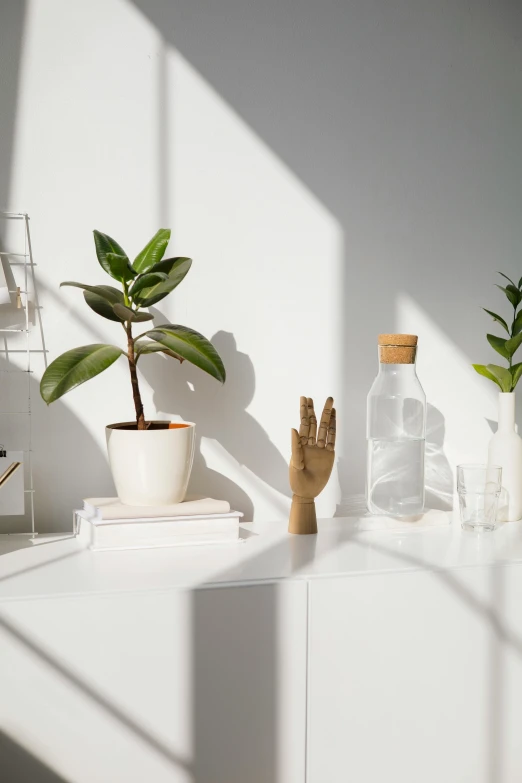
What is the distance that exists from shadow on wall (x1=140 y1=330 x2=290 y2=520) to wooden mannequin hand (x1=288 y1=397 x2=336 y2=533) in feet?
0.63

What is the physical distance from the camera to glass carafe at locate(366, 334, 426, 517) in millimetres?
1758

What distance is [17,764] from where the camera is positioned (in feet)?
3.96

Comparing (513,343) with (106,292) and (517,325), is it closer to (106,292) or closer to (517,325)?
(517,325)

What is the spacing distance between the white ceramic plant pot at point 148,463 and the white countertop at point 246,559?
0.37 feet

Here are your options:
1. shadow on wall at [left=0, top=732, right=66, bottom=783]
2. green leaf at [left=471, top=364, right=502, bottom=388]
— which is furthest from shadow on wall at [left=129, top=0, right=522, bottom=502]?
shadow on wall at [left=0, top=732, right=66, bottom=783]

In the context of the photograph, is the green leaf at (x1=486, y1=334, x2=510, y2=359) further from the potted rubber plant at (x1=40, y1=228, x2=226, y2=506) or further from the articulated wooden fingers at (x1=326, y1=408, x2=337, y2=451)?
the potted rubber plant at (x1=40, y1=228, x2=226, y2=506)

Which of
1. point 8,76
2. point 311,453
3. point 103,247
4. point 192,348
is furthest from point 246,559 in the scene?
point 8,76

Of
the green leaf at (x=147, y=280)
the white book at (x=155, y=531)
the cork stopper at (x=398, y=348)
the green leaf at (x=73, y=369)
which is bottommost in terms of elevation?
the white book at (x=155, y=531)

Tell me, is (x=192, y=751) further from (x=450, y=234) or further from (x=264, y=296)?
(x=450, y=234)

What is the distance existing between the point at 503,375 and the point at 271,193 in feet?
→ 2.37

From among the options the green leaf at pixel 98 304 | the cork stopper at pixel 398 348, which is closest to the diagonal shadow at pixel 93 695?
the green leaf at pixel 98 304

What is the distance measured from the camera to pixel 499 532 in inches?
68.1

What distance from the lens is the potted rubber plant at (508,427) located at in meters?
1.84

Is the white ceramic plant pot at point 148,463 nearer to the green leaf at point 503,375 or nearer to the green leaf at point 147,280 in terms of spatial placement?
the green leaf at point 147,280
